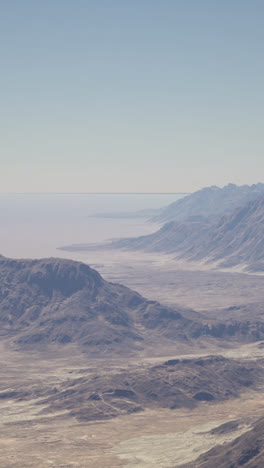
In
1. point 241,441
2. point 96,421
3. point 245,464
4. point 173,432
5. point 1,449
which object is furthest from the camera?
point 96,421

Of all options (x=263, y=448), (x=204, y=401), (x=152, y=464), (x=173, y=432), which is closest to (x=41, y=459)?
(x=152, y=464)

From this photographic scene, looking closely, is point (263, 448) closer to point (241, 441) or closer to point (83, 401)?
point (241, 441)

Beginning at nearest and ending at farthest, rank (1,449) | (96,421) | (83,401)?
1. (1,449)
2. (96,421)
3. (83,401)

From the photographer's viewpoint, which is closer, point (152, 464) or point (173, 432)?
point (152, 464)

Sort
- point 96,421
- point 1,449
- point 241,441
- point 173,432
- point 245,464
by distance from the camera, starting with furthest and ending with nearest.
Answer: point 96,421
point 173,432
point 1,449
point 241,441
point 245,464

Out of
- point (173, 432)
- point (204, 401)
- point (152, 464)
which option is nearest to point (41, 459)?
point (152, 464)

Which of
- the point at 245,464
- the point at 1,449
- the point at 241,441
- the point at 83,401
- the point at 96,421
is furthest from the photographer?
the point at 83,401

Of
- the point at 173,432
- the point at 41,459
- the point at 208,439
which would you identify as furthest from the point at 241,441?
the point at 41,459

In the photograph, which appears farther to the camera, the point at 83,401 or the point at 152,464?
the point at 83,401

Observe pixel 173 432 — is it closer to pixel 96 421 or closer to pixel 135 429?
pixel 135 429
